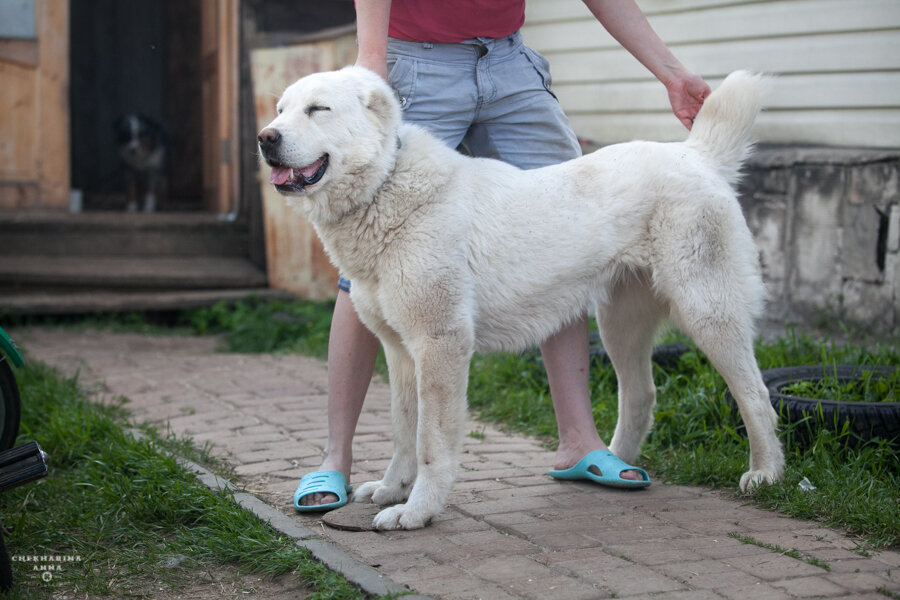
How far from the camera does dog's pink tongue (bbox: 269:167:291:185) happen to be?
9.53 ft

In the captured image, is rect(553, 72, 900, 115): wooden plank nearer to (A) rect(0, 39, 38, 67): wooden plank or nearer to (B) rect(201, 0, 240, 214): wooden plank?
(B) rect(201, 0, 240, 214): wooden plank

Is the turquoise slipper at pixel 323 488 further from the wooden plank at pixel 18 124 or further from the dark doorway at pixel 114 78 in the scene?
the dark doorway at pixel 114 78

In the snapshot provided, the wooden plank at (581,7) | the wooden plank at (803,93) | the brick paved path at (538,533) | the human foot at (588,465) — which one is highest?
the wooden plank at (581,7)

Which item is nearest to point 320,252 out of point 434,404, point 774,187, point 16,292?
point 16,292

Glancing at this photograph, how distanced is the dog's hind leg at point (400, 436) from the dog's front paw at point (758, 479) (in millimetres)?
1194

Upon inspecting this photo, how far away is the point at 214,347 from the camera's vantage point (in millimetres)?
6895

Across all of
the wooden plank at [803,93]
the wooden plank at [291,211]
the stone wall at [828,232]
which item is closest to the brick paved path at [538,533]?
the wooden plank at [803,93]

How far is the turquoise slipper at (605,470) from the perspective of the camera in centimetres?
342

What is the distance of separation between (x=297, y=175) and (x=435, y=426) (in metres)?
0.93

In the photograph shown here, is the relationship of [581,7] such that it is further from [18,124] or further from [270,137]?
[270,137]

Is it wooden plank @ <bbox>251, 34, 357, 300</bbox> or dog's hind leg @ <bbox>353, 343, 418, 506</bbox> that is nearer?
dog's hind leg @ <bbox>353, 343, 418, 506</bbox>

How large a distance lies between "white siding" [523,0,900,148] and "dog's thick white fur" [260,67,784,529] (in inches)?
124

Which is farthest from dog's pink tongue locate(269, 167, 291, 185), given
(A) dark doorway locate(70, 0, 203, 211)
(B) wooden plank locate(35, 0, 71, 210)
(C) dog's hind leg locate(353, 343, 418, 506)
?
(A) dark doorway locate(70, 0, 203, 211)

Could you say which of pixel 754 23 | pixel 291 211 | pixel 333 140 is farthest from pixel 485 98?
pixel 291 211
